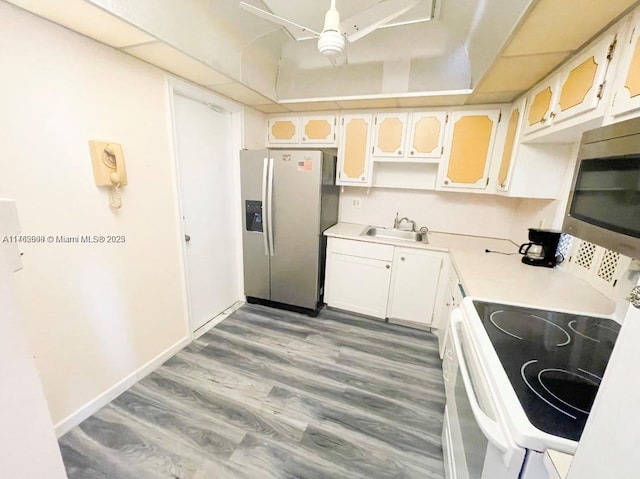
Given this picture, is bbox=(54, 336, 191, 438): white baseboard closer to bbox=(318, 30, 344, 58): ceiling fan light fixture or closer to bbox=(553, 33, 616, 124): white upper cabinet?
bbox=(318, 30, 344, 58): ceiling fan light fixture

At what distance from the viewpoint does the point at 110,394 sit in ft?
5.59

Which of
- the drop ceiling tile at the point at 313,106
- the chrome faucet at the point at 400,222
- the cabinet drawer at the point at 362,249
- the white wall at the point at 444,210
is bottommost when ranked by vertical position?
the cabinet drawer at the point at 362,249

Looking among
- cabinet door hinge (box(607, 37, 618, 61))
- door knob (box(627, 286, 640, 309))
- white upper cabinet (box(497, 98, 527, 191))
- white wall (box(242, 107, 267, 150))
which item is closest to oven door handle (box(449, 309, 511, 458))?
door knob (box(627, 286, 640, 309))

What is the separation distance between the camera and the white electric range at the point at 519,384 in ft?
1.99

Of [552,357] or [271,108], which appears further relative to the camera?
[271,108]

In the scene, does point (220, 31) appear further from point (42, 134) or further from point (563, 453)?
point (563, 453)

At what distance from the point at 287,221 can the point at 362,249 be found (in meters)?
0.79

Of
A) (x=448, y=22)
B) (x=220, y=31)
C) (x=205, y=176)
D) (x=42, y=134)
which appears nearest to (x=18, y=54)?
(x=42, y=134)

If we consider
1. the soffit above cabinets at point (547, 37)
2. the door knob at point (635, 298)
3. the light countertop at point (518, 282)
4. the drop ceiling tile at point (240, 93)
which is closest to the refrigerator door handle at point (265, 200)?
the drop ceiling tile at point (240, 93)

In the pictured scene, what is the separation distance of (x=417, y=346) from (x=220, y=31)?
9.54ft

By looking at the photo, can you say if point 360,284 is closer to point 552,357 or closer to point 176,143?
point 552,357

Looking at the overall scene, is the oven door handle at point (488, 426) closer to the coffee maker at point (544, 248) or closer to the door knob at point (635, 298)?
the door knob at point (635, 298)

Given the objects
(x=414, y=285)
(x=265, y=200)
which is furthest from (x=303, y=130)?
(x=414, y=285)

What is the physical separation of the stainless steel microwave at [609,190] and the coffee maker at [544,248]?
0.68 m
